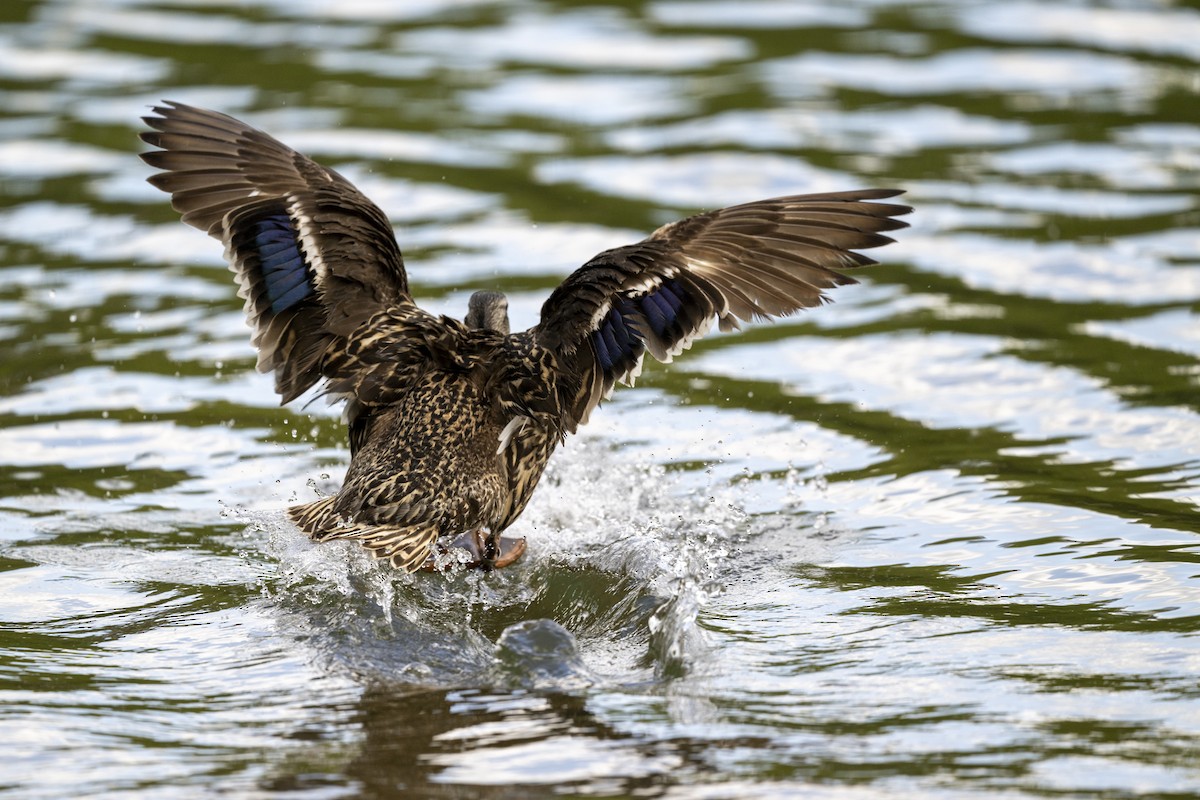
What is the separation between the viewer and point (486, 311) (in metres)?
8.38

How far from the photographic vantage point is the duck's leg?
7.68 metres

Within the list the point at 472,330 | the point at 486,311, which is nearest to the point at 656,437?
the point at 486,311

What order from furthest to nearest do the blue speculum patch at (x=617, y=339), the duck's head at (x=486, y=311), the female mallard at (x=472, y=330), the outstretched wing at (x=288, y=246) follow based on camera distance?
the duck's head at (x=486, y=311), the outstretched wing at (x=288, y=246), the blue speculum patch at (x=617, y=339), the female mallard at (x=472, y=330)

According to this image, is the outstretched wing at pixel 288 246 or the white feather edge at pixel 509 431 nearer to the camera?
the white feather edge at pixel 509 431

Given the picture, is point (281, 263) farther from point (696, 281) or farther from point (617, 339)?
point (696, 281)

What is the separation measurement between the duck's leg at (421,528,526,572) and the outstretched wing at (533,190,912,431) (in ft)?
2.21

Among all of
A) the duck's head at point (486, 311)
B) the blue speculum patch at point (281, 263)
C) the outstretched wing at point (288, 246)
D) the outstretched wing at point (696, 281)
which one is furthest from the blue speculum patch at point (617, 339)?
the blue speculum patch at point (281, 263)

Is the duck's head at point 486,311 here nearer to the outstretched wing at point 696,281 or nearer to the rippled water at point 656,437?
the outstretched wing at point 696,281

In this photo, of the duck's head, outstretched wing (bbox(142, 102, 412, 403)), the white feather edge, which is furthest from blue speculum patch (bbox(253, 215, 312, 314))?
the white feather edge

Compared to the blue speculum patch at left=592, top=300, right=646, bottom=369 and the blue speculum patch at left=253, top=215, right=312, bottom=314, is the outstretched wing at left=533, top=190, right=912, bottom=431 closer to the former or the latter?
the blue speculum patch at left=592, top=300, right=646, bottom=369

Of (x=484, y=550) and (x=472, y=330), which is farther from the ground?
(x=472, y=330)

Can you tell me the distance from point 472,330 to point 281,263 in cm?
94

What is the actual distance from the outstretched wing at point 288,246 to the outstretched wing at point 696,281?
34.9 inches

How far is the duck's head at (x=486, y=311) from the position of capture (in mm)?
8375
